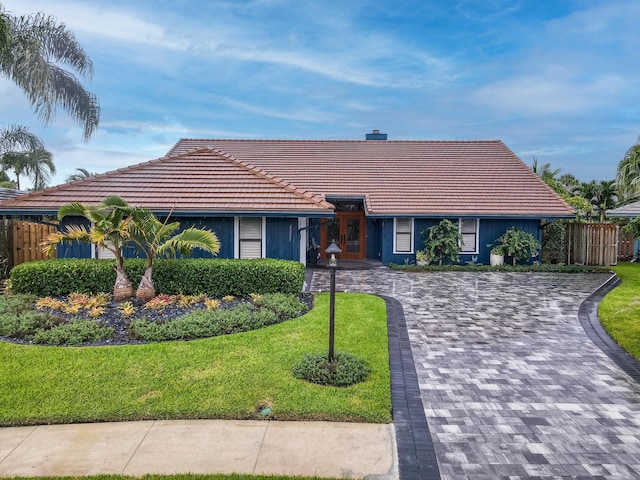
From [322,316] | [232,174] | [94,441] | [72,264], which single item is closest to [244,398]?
[94,441]

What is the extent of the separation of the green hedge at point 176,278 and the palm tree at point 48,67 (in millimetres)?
7992

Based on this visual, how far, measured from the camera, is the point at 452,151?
22.5m

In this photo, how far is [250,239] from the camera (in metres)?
13.1

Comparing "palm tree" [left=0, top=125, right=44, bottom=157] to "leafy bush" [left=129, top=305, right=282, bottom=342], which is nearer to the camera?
"leafy bush" [left=129, top=305, right=282, bottom=342]

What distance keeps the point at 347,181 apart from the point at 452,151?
6.90 meters

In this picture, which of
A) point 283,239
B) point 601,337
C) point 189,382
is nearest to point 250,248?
point 283,239

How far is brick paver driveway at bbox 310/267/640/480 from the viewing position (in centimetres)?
414

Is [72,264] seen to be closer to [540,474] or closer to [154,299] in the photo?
[154,299]

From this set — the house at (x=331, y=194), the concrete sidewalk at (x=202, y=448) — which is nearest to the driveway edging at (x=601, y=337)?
the concrete sidewalk at (x=202, y=448)

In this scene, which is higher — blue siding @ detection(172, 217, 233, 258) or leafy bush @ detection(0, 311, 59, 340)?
blue siding @ detection(172, 217, 233, 258)

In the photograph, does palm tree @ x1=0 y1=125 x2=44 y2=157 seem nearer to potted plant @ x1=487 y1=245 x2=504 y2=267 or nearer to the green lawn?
potted plant @ x1=487 y1=245 x2=504 y2=267

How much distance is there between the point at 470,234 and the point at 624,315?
8473 millimetres

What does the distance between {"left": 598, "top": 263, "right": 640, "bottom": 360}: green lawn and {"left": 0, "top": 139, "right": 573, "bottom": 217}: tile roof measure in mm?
4943

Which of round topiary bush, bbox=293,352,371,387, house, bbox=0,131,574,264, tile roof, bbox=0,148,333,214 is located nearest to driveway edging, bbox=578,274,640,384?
round topiary bush, bbox=293,352,371,387
